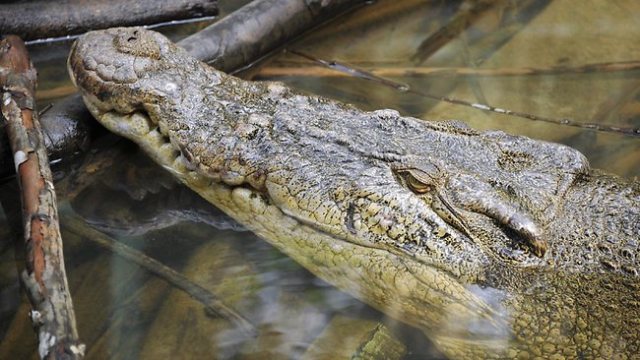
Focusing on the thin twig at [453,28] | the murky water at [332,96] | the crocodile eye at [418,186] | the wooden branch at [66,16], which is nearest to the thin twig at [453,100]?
the murky water at [332,96]

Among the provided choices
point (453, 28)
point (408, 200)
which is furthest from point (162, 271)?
point (453, 28)

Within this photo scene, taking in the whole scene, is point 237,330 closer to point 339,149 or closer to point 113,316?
point 113,316

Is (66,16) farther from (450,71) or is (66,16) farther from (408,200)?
(408,200)

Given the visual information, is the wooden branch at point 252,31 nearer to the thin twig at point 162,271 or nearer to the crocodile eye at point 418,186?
the thin twig at point 162,271

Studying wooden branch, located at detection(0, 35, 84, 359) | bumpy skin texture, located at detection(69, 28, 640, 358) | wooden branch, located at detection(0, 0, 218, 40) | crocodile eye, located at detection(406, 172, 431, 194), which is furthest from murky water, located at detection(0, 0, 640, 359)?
crocodile eye, located at detection(406, 172, 431, 194)

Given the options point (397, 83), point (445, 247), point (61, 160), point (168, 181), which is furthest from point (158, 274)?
point (397, 83)

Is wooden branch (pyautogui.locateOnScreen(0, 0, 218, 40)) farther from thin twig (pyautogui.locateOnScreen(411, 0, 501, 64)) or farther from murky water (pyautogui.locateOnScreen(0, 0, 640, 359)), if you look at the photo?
thin twig (pyautogui.locateOnScreen(411, 0, 501, 64))
